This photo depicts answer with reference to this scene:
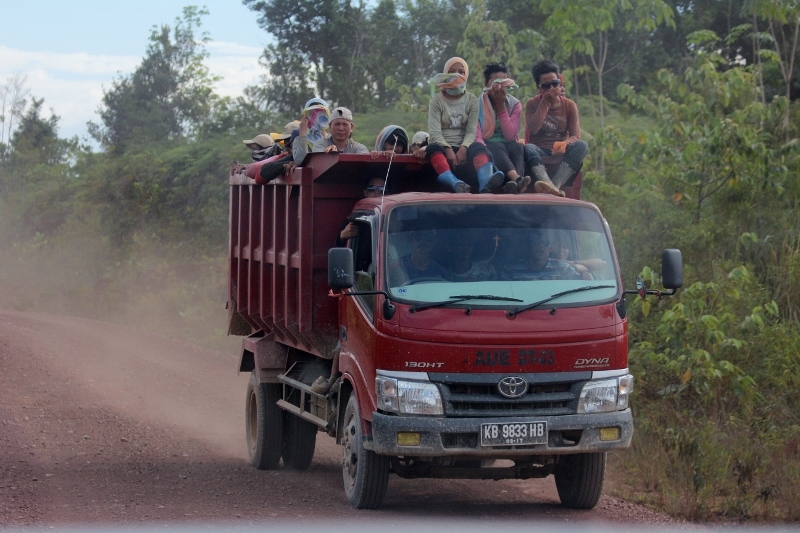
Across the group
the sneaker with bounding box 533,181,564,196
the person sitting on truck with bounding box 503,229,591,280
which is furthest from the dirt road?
the sneaker with bounding box 533,181,564,196

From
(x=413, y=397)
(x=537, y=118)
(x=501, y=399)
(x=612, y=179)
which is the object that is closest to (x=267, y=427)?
(x=413, y=397)

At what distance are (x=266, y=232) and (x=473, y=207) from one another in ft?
8.72

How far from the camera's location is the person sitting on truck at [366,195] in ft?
24.1

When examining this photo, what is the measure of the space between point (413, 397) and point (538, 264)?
4.07 ft

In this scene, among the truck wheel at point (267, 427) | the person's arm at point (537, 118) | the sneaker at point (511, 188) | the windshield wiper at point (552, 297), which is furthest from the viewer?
the truck wheel at point (267, 427)

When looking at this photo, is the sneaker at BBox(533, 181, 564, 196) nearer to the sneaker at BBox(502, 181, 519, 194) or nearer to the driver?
the sneaker at BBox(502, 181, 519, 194)

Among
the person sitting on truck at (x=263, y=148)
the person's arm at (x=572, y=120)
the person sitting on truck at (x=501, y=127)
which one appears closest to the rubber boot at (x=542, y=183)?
the person sitting on truck at (x=501, y=127)

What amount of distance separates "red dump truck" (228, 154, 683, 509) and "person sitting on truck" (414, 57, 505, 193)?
26cm

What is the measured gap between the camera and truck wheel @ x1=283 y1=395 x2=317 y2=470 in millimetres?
9023

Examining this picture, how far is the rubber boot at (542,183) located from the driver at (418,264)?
1.04 metres

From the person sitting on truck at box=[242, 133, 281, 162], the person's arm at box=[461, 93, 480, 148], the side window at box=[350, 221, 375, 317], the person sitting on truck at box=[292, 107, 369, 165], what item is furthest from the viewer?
the person sitting on truck at box=[242, 133, 281, 162]

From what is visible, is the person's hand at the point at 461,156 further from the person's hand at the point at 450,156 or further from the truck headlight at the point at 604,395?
the truck headlight at the point at 604,395

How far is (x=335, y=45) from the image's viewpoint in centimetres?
2514

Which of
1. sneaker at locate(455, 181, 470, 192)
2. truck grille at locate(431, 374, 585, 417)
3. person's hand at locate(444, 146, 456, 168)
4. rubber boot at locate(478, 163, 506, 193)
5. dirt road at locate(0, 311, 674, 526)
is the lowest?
dirt road at locate(0, 311, 674, 526)
